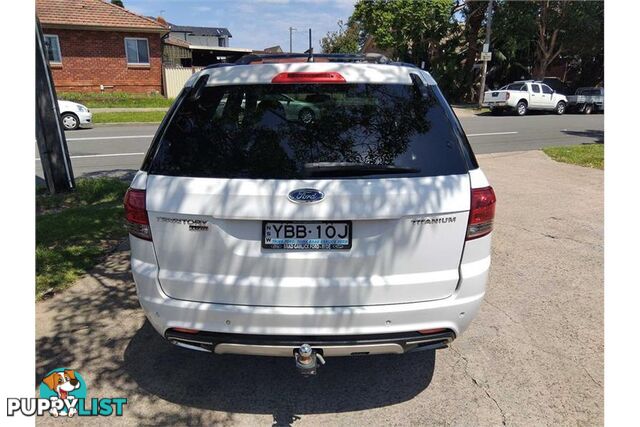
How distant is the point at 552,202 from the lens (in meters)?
7.18

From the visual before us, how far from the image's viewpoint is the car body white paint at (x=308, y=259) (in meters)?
2.28

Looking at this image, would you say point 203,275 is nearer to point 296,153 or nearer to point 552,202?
point 296,153

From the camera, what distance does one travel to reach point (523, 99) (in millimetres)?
24234

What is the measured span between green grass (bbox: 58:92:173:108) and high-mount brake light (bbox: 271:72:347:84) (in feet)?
71.7

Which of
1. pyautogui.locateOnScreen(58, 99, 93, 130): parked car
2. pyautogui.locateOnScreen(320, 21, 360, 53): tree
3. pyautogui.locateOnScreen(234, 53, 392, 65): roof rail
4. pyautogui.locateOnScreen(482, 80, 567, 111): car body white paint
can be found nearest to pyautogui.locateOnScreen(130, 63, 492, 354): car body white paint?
pyautogui.locateOnScreen(234, 53, 392, 65): roof rail

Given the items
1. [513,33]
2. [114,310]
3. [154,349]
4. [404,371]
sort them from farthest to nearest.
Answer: [513,33] → [114,310] → [154,349] → [404,371]

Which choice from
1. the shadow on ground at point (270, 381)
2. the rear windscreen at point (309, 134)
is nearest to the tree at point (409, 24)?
the rear windscreen at point (309, 134)

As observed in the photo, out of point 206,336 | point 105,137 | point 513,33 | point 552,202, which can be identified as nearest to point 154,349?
point 206,336

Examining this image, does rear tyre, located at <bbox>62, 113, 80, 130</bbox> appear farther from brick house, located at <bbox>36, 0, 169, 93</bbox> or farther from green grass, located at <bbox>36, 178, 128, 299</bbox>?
brick house, located at <bbox>36, 0, 169, 93</bbox>

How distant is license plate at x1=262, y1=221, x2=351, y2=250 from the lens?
230 centimetres

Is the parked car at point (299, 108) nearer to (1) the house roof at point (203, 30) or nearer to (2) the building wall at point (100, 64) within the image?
(2) the building wall at point (100, 64)

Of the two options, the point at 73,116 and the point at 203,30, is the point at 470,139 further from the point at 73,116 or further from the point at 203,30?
the point at 203,30

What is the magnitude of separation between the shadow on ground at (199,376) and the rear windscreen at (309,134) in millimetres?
1420

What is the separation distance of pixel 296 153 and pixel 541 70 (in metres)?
34.9
